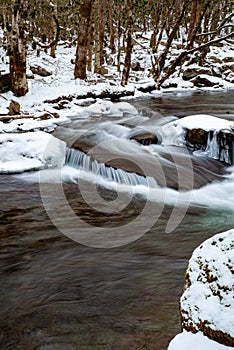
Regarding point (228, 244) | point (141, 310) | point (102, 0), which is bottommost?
point (141, 310)

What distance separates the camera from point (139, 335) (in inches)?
94.5

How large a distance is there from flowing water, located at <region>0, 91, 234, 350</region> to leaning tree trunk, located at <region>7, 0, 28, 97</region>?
6.68 m

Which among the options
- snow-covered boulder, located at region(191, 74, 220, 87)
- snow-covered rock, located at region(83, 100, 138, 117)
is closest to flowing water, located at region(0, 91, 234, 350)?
snow-covered rock, located at region(83, 100, 138, 117)

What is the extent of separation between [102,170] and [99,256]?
278 centimetres

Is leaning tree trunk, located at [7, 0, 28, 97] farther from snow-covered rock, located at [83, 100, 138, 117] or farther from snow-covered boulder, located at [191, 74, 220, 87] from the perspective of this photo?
snow-covered boulder, located at [191, 74, 220, 87]

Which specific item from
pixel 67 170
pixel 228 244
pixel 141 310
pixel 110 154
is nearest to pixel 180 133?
pixel 110 154

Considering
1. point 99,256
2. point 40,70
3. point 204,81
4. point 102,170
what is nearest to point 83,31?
point 40,70

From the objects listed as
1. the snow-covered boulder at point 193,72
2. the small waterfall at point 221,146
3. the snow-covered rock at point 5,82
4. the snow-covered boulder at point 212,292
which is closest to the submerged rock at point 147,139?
the small waterfall at point 221,146

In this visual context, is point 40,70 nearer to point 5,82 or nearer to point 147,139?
point 5,82

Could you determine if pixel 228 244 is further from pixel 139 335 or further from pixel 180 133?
pixel 180 133

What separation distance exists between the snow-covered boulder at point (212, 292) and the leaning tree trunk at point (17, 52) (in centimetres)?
1113

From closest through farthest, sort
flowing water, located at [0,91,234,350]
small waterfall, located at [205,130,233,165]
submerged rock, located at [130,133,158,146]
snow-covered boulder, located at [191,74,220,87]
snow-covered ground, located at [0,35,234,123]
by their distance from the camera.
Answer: flowing water, located at [0,91,234,350] → small waterfall, located at [205,130,233,165] → submerged rock, located at [130,133,158,146] → snow-covered ground, located at [0,35,234,123] → snow-covered boulder, located at [191,74,220,87]

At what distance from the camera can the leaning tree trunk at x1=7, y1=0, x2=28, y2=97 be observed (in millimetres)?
11195

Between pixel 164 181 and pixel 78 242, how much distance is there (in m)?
2.55
